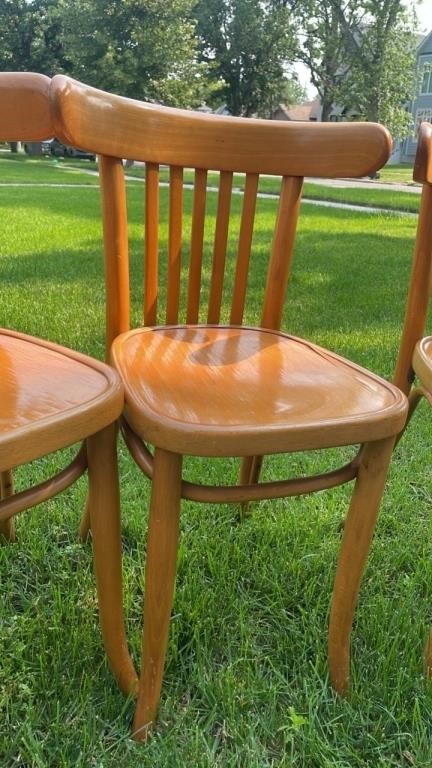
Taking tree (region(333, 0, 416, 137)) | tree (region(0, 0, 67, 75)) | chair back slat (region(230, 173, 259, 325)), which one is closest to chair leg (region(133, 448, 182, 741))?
chair back slat (region(230, 173, 259, 325))

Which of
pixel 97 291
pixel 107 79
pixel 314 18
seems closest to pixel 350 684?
pixel 97 291

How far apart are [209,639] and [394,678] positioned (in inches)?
13.2

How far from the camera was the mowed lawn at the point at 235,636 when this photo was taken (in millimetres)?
1006

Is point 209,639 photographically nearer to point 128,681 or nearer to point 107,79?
point 128,681

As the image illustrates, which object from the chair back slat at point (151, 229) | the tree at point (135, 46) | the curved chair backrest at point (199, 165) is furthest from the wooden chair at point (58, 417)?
the tree at point (135, 46)

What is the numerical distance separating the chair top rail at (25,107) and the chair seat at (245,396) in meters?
0.37

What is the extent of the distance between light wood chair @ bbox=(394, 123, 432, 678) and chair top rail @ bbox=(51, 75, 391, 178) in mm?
74

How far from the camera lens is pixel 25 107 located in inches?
39.9

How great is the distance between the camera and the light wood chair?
1.17 meters

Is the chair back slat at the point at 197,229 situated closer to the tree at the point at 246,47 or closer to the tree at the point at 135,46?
the tree at the point at 135,46

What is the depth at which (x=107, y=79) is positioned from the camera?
2052cm

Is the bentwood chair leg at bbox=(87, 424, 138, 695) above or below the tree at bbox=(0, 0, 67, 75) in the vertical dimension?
below

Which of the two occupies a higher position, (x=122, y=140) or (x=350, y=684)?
(x=122, y=140)

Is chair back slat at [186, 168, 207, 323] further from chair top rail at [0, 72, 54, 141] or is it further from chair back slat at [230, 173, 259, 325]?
chair top rail at [0, 72, 54, 141]
